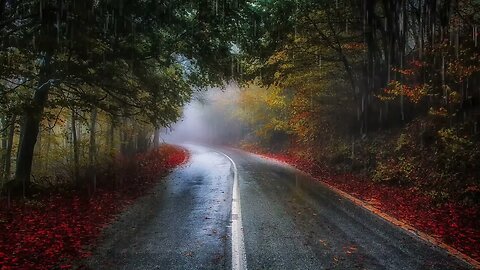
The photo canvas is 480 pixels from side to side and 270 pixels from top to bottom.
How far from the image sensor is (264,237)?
7.02m

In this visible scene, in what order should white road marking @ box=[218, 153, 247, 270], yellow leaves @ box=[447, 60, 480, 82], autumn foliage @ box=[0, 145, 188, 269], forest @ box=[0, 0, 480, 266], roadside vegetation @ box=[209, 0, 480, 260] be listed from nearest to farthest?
white road marking @ box=[218, 153, 247, 270] < autumn foliage @ box=[0, 145, 188, 269] < forest @ box=[0, 0, 480, 266] < yellow leaves @ box=[447, 60, 480, 82] < roadside vegetation @ box=[209, 0, 480, 260]

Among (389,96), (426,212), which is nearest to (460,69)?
(426,212)

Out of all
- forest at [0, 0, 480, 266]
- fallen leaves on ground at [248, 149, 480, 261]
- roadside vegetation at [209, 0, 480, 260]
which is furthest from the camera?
roadside vegetation at [209, 0, 480, 260]

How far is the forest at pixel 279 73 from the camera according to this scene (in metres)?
8.90

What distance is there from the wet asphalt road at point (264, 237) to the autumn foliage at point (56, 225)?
1.36 feet

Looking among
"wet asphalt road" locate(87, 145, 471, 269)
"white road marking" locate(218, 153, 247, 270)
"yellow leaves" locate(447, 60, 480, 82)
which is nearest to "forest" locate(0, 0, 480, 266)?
"yellow leaves" locate(447, 60, 480, 82)

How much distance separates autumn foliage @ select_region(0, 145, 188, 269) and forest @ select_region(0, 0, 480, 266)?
84 centimetres

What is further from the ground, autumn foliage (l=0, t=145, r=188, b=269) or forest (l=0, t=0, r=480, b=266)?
forest (l=0, t=0, r=480, b=266)

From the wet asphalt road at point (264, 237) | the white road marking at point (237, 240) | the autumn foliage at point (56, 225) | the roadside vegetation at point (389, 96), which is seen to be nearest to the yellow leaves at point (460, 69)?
the roadside vegetation at point (389, 96)

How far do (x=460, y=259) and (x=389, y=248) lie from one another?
1.04 m

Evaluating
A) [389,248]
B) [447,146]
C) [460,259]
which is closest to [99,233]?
[389,248]

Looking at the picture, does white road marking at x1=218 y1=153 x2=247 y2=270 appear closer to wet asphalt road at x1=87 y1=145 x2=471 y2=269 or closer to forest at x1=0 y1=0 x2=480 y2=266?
wet asphalt road at x1=87 y1=145 x2=471 y2=269

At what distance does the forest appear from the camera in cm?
890

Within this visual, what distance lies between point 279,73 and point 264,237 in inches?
453
